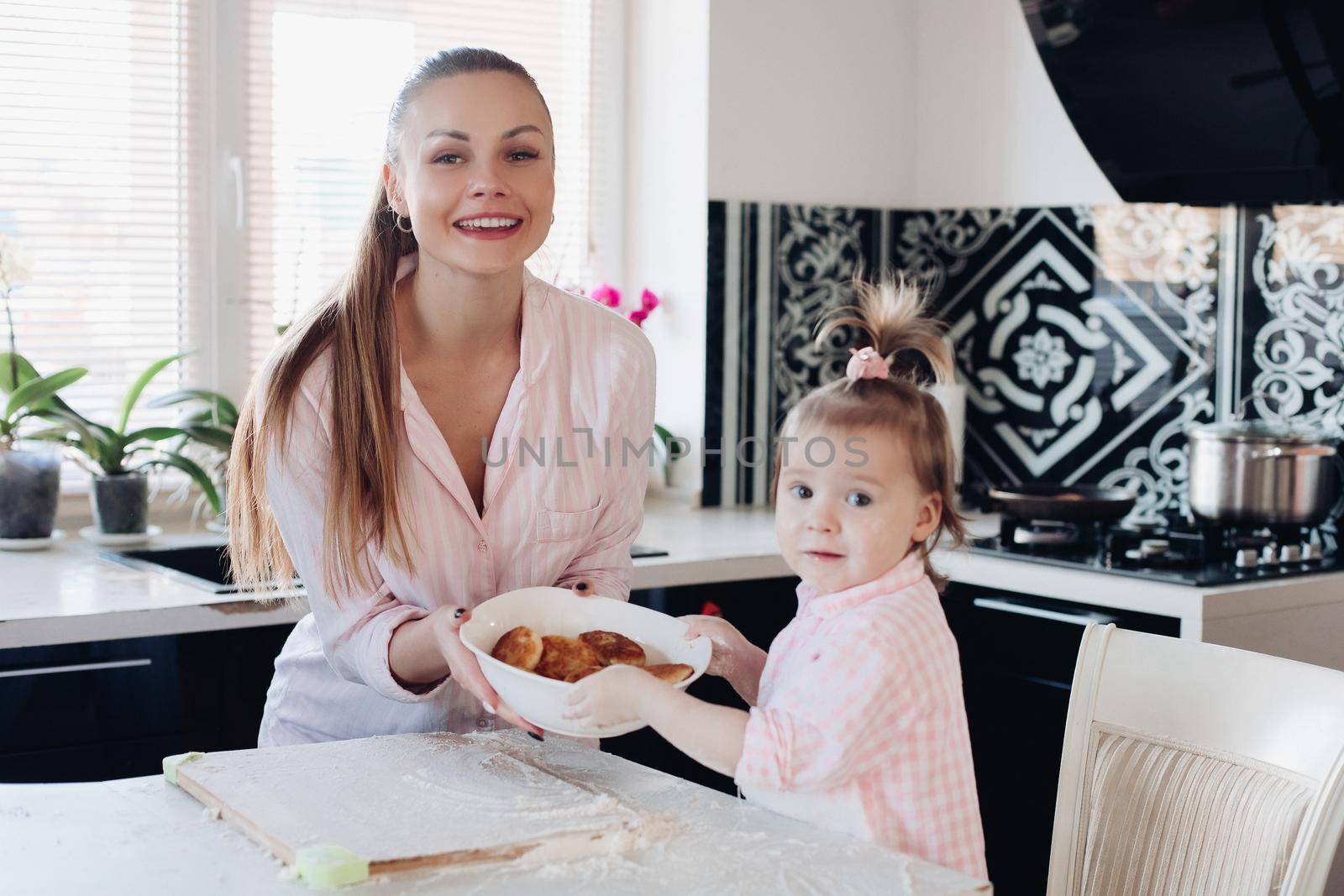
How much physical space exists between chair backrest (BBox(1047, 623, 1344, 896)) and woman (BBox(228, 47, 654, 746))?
57 cm

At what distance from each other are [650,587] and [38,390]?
107 cm

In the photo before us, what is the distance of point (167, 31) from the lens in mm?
2760

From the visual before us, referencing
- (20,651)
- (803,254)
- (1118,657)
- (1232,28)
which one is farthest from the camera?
(803,254)

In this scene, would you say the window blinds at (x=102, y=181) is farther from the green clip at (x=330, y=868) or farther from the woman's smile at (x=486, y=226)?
the green clip at (x=330, y=868)

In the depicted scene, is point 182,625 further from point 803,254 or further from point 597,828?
point 803,254

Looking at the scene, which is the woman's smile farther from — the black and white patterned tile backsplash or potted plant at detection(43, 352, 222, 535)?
the black and white patterned tile backsplash

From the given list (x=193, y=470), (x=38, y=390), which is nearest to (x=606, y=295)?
(x=193, y=470)

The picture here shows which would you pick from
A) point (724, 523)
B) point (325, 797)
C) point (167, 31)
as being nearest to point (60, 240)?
point (167, 31)

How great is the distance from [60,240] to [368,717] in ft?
4.61

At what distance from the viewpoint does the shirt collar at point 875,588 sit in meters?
1.35

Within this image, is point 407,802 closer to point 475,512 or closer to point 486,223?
point 475,512

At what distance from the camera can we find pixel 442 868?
114 centimetres

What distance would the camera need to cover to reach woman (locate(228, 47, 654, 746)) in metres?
1.60

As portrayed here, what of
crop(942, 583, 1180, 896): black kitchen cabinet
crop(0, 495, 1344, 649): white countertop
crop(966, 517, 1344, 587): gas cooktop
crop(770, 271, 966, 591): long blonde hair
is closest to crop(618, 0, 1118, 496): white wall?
crop(0, 495, 1344, 649): white countertop
